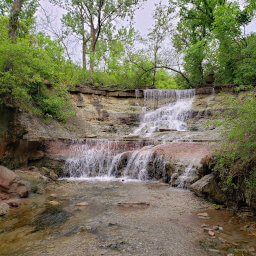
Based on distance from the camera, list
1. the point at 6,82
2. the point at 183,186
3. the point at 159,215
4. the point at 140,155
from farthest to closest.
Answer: the point at 140,155, the point at 6,82, the point at 183,186, the point at 159,215

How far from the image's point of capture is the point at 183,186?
683 cm

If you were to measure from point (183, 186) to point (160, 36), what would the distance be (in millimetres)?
18320

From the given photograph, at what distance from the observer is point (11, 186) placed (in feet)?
20.2

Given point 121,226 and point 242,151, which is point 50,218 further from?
point 242,151

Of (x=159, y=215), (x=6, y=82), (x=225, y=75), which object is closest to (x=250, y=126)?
(x=159, y=215)

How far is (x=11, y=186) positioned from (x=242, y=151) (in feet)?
20.6

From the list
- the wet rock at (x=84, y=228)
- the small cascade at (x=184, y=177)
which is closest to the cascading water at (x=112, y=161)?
the small cascade at (x=184, y=177)

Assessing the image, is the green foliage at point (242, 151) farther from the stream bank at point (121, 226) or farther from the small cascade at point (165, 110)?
the small cascade at point (165, 110)

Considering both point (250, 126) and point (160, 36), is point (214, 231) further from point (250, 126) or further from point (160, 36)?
point (160, 36)

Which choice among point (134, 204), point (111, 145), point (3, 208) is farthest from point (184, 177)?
point (3, 208)

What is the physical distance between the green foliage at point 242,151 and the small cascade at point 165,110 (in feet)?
32.2

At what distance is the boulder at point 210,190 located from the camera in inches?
204

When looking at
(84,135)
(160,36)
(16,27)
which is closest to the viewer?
(16,27)

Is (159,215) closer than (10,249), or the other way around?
(10,249)
